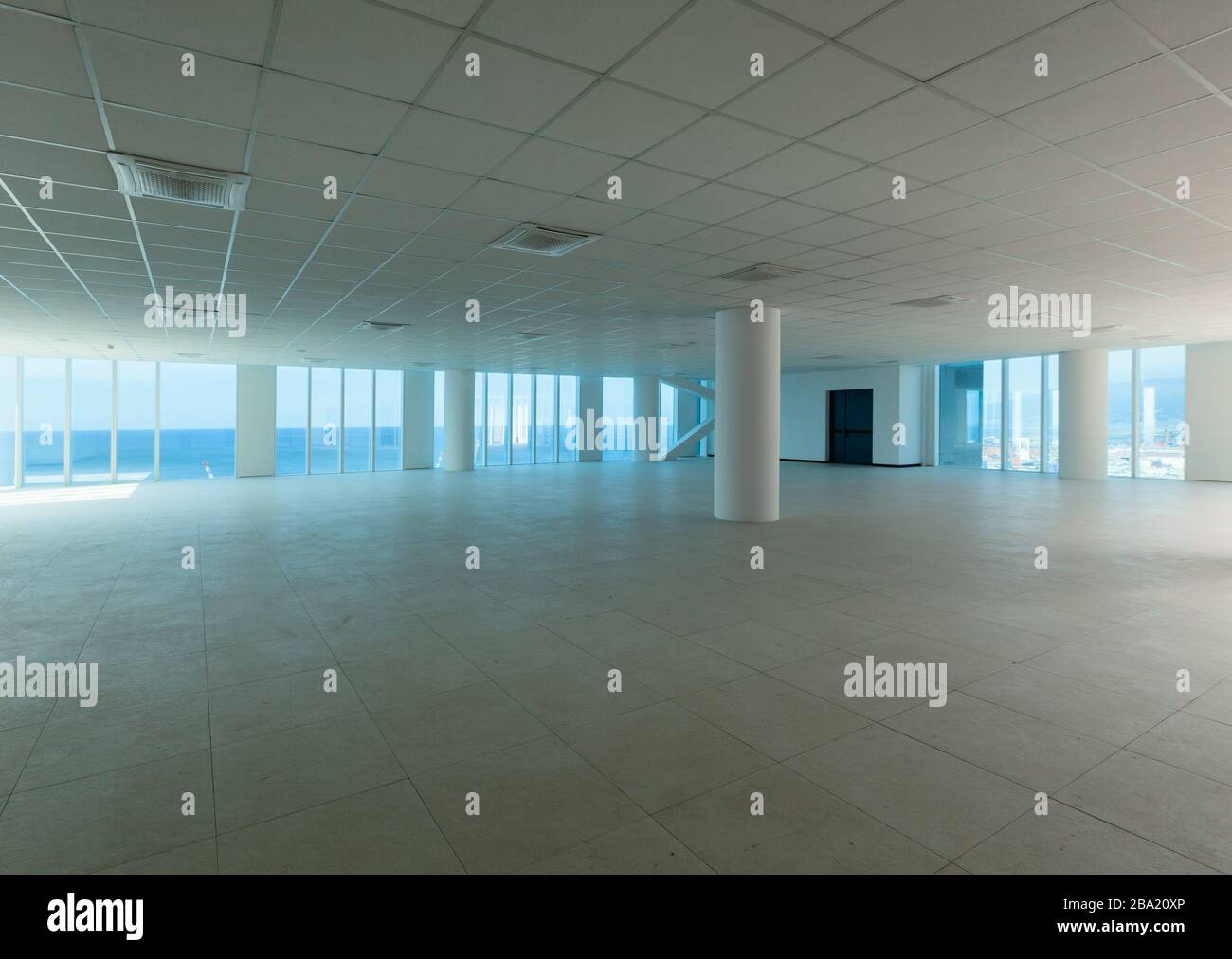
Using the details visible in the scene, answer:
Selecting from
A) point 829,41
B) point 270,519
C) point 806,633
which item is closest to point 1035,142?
point 829,41

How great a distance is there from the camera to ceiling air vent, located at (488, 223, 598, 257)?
740 centimetres

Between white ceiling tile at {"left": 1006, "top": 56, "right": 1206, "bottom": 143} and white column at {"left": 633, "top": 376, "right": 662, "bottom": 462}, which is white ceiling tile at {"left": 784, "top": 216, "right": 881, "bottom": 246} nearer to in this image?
white ceiling tile at {"left": 1006, "top": 56, "right": 1206, "bottom": 143}

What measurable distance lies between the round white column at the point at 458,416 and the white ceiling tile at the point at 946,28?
21553 millimetres

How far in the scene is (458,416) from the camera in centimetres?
2441

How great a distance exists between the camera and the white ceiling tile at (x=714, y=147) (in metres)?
4.96

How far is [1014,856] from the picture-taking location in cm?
262

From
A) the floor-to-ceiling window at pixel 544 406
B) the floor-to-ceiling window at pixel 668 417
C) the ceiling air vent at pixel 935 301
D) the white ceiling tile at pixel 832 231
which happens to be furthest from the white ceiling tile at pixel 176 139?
the floor-to-ceiling window at pixel 668 417

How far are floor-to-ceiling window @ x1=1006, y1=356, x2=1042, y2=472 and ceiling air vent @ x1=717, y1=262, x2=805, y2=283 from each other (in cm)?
1916

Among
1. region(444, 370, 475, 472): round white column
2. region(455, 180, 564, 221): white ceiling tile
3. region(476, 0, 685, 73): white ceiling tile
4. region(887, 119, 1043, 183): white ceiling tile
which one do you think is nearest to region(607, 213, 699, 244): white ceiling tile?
region(455, 180, 564, 221): white ceiling tile

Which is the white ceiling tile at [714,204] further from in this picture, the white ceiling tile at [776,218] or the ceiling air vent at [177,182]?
the ceiling air vent at [177,182]

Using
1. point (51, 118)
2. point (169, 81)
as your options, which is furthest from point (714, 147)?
point (51, 118)

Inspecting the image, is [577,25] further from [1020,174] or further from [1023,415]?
[1023,415]

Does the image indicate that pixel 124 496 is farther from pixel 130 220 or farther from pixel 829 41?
pixel 829 41

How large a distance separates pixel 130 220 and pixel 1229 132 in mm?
9820
